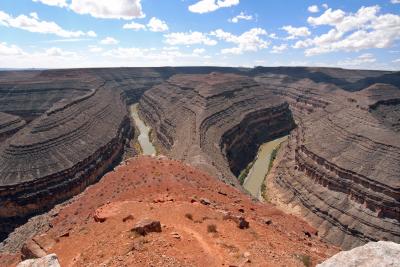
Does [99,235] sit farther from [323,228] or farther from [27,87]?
[27,87]

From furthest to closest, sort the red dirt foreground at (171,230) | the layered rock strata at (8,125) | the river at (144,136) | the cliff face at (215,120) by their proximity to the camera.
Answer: the river at (144,136) < the layered rock strata at (8,125) < the cliff face at (215,120) < the red dirt foreground at (171,230)

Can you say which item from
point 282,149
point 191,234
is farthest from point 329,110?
point 191,234

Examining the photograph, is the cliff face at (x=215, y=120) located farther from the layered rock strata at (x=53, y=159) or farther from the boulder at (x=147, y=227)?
the boulder at (x=147, y=227)

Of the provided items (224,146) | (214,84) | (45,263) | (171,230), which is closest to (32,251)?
(171,230)

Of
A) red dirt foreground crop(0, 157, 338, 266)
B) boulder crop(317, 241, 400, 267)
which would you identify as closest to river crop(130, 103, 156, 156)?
red dirt foreground crop(0, 157, 338, 266)

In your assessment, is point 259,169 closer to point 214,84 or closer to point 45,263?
point 214,84

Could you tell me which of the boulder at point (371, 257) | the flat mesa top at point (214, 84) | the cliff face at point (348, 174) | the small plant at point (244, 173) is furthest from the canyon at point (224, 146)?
the boulder at point (371, 257)
